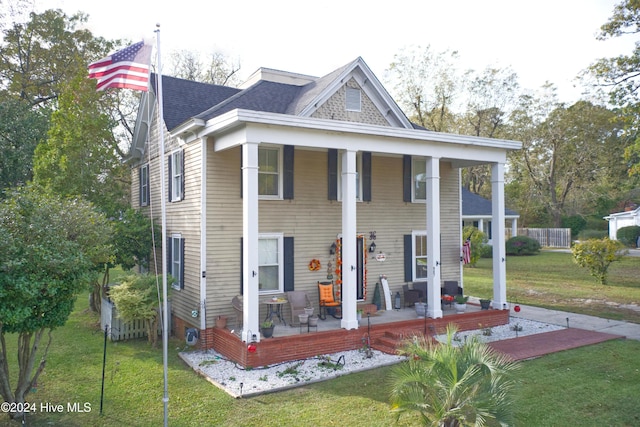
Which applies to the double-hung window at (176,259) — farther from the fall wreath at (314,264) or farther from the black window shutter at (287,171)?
the fall wreath at (314,264)

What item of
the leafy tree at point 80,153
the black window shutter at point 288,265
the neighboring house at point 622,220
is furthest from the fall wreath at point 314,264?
the neighboring house at point 622,220

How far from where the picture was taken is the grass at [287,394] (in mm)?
6773

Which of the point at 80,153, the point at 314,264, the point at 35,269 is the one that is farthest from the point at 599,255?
the point at 35,269

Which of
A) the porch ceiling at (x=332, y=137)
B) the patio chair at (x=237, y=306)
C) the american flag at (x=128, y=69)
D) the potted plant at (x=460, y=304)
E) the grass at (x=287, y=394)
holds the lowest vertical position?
the grass at (x=287, y=394)

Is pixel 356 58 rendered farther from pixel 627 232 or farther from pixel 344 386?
pixel 627 232

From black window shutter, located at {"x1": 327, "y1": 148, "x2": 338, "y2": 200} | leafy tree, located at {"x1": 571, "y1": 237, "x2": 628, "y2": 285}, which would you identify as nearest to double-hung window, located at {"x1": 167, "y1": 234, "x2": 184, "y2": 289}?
black window shutter, located at {"x1": 327, "y1": 148, "x2": 338, "y2": 200}

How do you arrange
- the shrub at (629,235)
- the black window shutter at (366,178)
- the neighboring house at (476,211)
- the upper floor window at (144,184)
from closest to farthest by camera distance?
the black window shutter at (366,178) < the upper floor window at (144,184) < the neighboring house at (476,211) < the shrub at (629,235)

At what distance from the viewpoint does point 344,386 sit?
819 cm

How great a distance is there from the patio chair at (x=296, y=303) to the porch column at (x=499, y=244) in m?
5.51

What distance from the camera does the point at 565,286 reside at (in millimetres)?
20078

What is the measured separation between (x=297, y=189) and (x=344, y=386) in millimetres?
5639

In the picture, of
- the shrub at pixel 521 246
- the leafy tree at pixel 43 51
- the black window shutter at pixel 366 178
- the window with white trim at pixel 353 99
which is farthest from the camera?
the shrub at pixel 521 246

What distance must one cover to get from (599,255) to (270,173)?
1635 cm

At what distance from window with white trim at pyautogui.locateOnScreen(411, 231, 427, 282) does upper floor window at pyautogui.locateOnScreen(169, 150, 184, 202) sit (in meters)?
7.01
